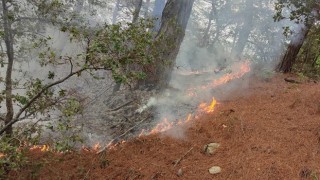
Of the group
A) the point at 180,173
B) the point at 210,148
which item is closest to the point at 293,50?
the point at 210,148

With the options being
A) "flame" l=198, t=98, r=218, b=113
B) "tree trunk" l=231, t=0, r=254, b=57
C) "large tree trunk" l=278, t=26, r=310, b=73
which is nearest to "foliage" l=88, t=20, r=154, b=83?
"flame" l=198, t=98, r=218, b=113

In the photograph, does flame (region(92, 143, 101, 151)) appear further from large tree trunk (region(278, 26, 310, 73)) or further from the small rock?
large tree trunk (region(278, 26, 310, 73))

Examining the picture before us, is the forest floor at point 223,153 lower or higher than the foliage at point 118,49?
lower

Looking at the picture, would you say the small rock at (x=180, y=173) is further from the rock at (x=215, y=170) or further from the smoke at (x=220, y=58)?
the smoke at (x=220, y=58)

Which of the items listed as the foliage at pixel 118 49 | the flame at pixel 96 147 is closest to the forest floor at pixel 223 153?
the flame at pixel 96 147

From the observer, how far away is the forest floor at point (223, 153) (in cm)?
560

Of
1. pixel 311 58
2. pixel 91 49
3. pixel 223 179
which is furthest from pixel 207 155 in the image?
pixel 311 58

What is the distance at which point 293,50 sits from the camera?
12.6m

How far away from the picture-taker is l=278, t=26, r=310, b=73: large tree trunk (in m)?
12.2

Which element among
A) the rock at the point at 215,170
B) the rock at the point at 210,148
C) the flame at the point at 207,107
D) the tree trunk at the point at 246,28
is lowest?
the rock at the point at 215,170

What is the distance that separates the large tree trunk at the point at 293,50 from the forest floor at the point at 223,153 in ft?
14.9

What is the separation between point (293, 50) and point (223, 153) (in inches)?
324

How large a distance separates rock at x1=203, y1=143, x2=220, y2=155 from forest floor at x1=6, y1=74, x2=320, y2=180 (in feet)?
0.30

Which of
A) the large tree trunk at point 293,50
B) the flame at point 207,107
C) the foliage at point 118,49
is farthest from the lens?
the large tree trunk at point 293,50
